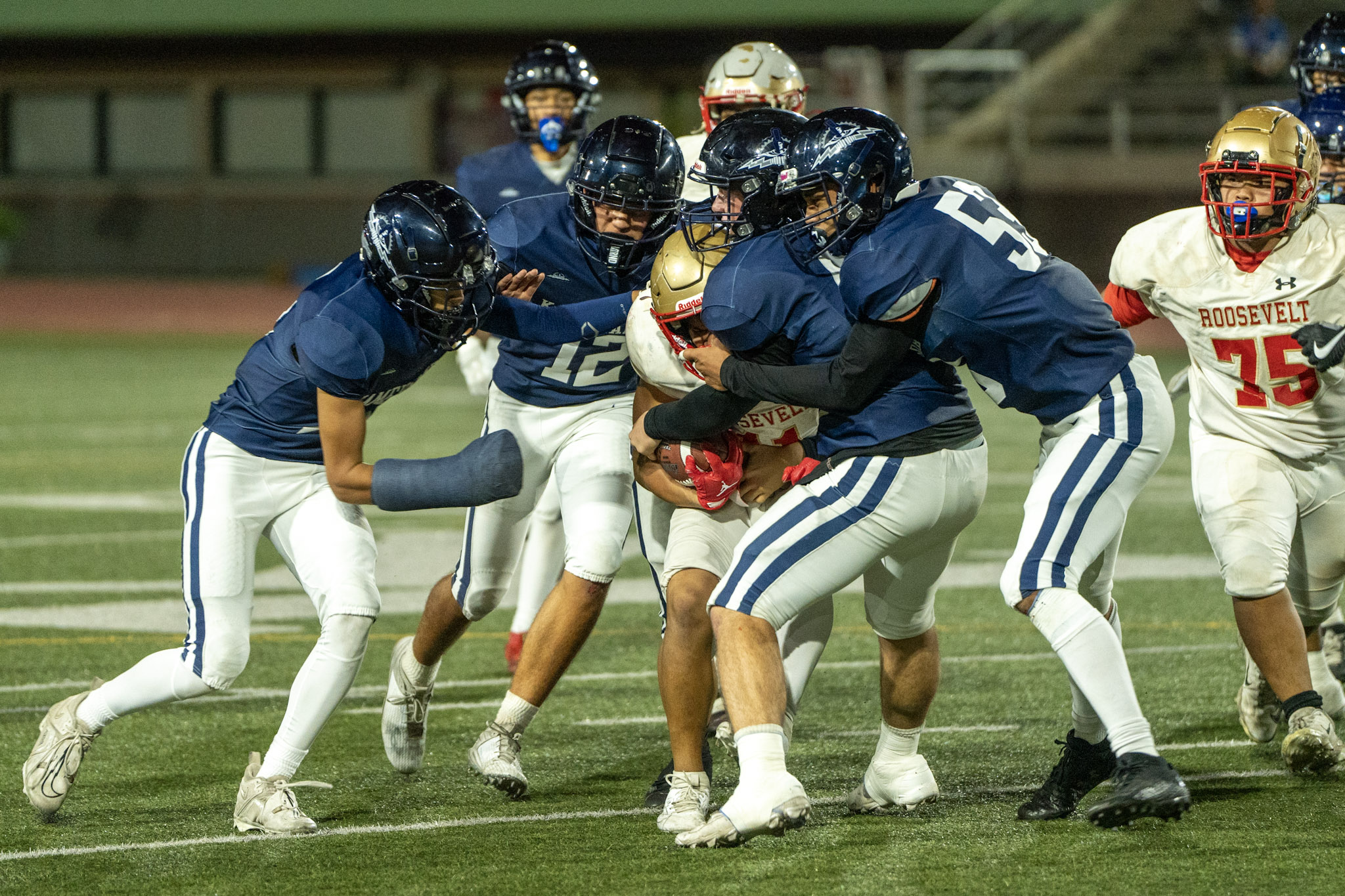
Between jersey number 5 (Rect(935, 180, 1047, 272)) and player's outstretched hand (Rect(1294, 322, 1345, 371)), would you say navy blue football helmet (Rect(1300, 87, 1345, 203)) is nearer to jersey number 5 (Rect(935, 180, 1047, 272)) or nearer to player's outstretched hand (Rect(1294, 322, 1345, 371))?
player's outstretched hand (Rect(1294, 322, 1345, 371))

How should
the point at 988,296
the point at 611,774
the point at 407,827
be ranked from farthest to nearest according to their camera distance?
the point at 611,774 < the point at 407,827 < the point at 988,296

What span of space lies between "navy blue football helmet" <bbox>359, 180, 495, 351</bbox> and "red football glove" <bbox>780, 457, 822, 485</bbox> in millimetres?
847

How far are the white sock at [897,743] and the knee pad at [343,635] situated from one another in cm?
127

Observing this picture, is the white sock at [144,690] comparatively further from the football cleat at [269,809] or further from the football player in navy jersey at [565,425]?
the football player in navy jersey at [565,425]

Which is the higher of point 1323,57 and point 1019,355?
point 1323,57

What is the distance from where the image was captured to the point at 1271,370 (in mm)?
4598

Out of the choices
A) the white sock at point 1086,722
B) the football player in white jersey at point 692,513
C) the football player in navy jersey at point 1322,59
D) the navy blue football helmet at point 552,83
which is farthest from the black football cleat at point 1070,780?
the navy blue football helmet at point 552,83

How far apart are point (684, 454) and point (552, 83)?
262cm

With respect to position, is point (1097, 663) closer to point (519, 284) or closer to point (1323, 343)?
point (1323, 343)

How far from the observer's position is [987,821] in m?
4.07

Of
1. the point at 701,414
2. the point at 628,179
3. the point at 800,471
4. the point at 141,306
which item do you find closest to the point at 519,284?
the point at 628,179

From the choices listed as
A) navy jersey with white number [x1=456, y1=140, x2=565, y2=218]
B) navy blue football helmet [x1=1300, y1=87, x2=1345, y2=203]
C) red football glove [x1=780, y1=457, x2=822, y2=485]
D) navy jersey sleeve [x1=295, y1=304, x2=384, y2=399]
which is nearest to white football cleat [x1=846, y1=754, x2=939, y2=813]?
red football glove [x1=780, y1=457, x2=822, y2=485]

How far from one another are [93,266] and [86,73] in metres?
3.41

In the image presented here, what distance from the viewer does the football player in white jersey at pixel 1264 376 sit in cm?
443
